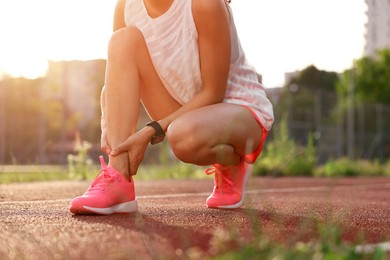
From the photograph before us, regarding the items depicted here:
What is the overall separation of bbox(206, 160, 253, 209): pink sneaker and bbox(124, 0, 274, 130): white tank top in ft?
0.80

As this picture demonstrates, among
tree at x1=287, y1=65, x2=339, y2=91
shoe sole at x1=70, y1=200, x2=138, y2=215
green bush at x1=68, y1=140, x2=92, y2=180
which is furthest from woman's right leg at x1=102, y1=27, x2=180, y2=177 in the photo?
tree at x1=287, y1=65, x2=339, y2=91

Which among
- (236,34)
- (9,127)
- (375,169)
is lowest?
(375,169)

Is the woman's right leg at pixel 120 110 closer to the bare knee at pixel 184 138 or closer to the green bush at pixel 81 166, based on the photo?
the bare knee at pixel 184 138

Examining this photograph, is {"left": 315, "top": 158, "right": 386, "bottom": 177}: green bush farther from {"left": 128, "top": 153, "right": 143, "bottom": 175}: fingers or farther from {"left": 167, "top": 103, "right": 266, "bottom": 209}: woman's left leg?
{"left": 128, "top": 153, "right": 143, "bottom": 175}: fingers

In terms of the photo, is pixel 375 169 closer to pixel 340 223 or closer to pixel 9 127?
pixel 9 127

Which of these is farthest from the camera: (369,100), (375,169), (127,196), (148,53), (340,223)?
(369,100)

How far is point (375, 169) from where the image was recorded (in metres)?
15.1

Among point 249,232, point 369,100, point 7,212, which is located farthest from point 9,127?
point 369,100

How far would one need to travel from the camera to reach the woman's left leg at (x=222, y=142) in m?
2.93

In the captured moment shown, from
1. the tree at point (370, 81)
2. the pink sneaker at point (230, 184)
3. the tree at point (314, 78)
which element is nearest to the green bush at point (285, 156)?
the pink sneaker at point (230, 184)

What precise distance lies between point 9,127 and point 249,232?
14.8 m

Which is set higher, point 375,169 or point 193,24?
point 193,24

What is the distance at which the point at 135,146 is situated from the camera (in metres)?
2.89

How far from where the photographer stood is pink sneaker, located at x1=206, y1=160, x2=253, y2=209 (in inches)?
127
